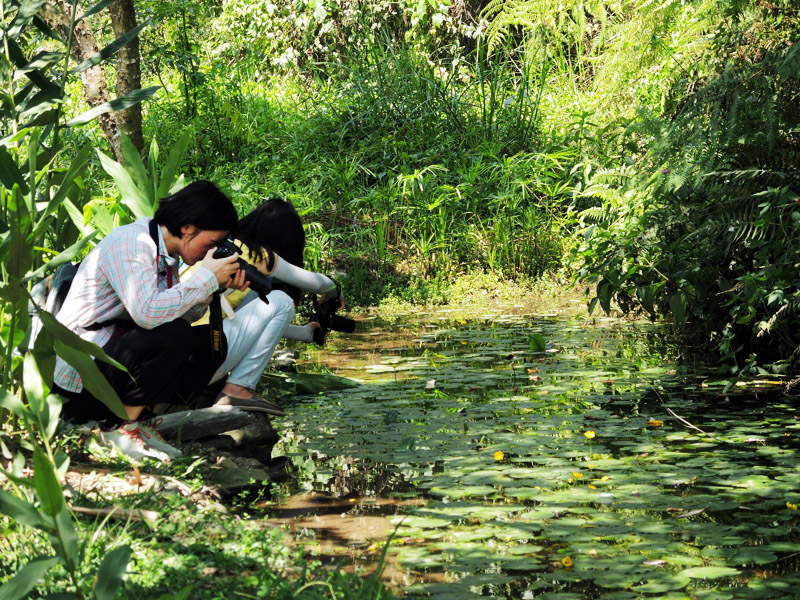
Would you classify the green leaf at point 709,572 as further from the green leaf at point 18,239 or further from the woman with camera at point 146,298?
the green leaf at point 18,239

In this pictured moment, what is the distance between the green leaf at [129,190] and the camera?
4527 mm

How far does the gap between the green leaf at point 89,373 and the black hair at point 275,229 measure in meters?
1.98

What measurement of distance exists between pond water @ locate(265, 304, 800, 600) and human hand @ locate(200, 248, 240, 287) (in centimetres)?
81

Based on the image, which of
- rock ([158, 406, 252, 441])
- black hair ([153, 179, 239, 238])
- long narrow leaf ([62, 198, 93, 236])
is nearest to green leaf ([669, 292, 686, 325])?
rock ([158, 406, 252, 441])

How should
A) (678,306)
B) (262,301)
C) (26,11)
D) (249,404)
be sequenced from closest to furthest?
(26,11)
(249,404)
(262,301)
(678,306)

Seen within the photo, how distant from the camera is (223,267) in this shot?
11.9 feet

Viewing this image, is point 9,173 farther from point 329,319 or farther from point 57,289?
point 329,319

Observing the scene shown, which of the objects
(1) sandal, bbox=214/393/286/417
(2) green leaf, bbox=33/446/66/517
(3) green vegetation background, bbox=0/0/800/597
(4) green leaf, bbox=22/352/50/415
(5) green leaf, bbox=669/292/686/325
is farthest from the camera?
(5) green leaf, bbox=669/292/686/325

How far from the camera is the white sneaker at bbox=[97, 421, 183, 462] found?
137 inches

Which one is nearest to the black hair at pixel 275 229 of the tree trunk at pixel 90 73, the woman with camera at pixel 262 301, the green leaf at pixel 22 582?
the woman with camera at pixel 262 301

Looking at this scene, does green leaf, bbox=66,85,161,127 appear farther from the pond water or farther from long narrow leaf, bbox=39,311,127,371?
the pond water

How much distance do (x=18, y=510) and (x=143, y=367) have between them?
5.84ft

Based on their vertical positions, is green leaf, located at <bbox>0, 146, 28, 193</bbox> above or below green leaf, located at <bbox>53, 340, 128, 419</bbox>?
above

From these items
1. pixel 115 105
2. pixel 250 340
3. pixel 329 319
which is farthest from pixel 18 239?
pixel 329 319
